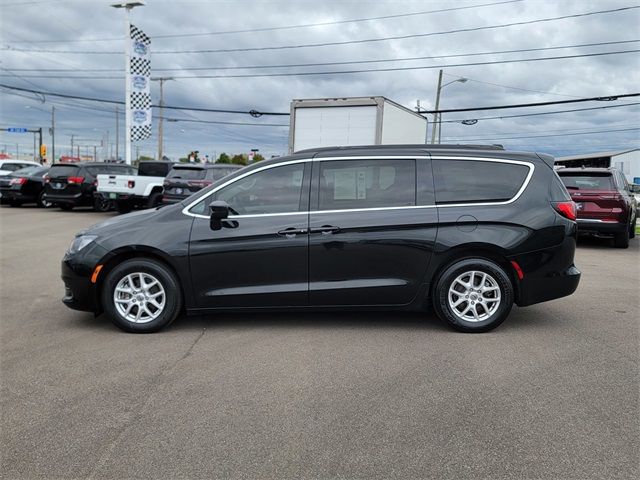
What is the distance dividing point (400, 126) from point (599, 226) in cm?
549

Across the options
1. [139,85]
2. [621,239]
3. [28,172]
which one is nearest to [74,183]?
[28,172]

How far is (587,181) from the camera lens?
1184cm

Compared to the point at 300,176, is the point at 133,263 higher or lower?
lower

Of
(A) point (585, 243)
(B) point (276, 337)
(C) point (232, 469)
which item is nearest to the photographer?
(C) point (232, 469)

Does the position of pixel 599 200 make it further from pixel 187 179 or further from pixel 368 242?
pixel 187 179

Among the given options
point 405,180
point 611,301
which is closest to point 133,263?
point 405,180

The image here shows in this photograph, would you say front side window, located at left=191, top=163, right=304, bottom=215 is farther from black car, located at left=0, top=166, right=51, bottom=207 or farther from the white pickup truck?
black car, located at left=0, top=166, right=51, bottom=207

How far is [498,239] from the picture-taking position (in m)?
5.18

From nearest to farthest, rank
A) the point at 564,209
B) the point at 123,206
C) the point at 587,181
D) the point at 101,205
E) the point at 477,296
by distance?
the point at 477,296 → the point at 564,209 → the point at 587,181 → the point at 123,206 → the point at 101,205

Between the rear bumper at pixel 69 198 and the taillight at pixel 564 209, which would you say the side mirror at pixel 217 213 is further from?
the rear bumper at pixel 69 198

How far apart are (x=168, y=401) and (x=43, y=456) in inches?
33.6

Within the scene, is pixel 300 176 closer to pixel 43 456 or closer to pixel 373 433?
pixel 373 433

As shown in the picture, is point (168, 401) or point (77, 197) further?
point (77, 197)

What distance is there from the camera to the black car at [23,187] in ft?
68.4
